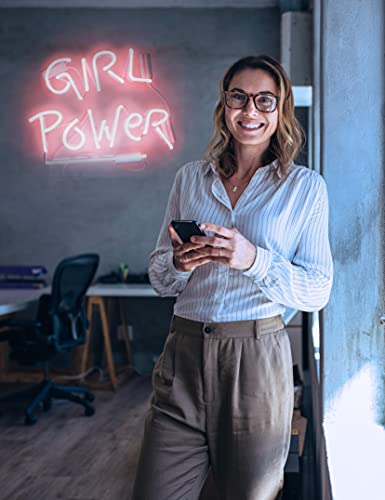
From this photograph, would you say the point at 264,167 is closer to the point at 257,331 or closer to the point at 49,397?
the point at 257,331

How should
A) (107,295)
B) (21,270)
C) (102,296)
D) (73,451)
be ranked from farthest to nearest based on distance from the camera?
(21,270), (102,296), (107,295), (73,451)

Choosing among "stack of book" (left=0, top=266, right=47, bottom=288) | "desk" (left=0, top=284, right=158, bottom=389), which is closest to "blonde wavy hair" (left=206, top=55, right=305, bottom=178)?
"desk" (left=0, top=284, right=158, bottom=389)

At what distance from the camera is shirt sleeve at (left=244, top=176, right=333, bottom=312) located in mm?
1422

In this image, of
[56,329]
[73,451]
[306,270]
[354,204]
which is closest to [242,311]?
[306,270]

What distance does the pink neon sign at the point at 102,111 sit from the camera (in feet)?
18.4

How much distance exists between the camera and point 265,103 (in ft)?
5.00

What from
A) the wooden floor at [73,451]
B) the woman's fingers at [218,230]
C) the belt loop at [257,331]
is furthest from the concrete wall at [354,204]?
the wooden floor at [73,451]

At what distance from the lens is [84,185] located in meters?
5.67

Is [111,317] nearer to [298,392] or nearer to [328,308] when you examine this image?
[298,392]

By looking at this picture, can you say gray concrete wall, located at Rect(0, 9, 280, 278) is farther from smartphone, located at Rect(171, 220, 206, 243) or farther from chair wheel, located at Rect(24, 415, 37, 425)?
smartphone, located at Rect(171, 220, 206, 243)

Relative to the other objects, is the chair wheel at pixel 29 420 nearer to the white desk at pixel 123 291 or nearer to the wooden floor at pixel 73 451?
the wooden floor at pixel 73 451

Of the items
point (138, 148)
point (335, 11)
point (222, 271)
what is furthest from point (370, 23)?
point (138, 148)

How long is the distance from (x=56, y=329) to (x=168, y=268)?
113 inches

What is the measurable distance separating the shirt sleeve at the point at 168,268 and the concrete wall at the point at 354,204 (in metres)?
0.55
